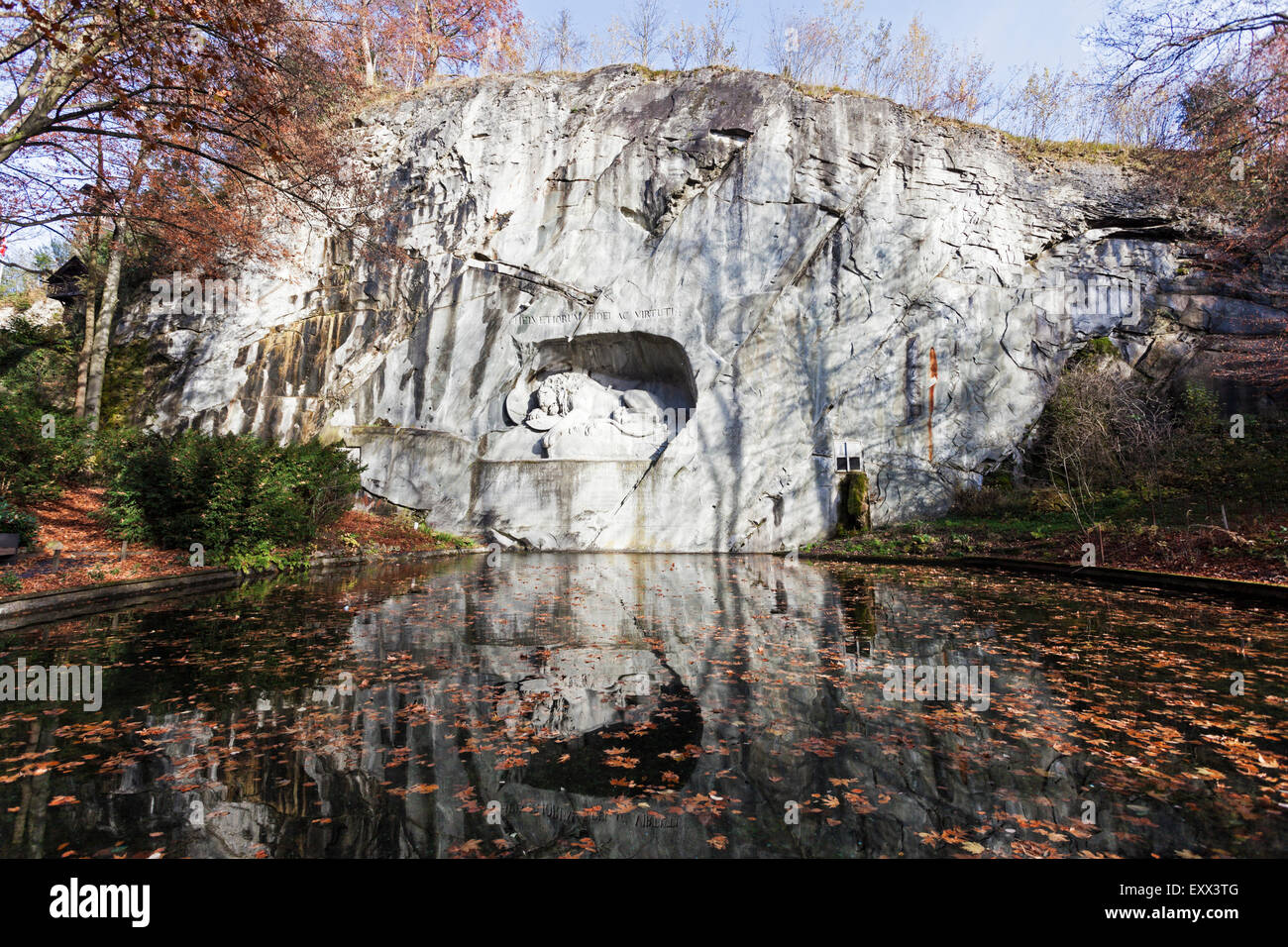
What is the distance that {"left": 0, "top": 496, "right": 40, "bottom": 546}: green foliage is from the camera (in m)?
8.52

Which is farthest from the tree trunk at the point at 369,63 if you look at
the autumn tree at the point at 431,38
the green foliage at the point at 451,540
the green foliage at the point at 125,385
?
the green foliage at the point at 451,540

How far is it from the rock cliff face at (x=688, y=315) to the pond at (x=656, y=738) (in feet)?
33.8

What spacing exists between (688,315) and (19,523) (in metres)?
14.3

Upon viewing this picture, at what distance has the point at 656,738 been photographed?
3654 millimetres

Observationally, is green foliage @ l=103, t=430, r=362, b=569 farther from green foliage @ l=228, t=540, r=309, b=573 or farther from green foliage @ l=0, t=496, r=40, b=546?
green foliage @ l=0, t=496, r=40, b=546

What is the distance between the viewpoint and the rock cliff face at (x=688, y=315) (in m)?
17.1

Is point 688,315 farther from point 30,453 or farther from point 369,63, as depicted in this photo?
point 369,63

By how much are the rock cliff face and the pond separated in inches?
405

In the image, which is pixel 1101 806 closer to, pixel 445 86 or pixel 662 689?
pixel 662 689

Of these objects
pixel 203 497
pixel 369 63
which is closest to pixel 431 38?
pixel 369 63

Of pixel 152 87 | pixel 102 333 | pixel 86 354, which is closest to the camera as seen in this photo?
pixel 152 87

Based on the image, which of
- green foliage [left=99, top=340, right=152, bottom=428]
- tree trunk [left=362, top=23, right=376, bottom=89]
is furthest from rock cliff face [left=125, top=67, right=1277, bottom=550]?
tree trunk [left=362, top=23, right=376, bottom=89]

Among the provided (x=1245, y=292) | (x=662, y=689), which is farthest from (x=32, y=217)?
(x=1245, y=292)

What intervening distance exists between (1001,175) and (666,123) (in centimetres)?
1013
